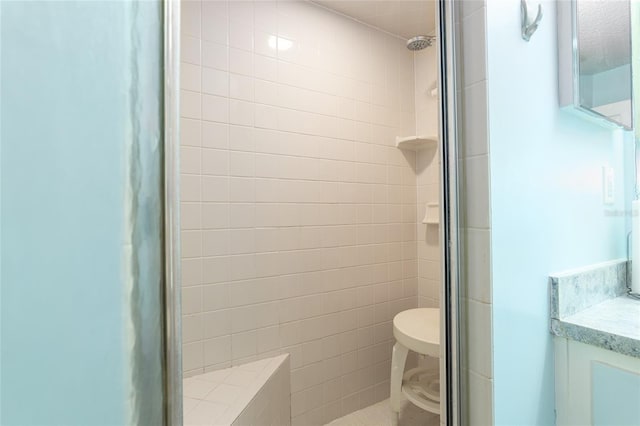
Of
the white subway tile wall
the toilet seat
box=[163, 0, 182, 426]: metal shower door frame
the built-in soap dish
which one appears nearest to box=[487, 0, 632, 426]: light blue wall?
the white subway tile wall

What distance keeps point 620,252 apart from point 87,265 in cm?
154

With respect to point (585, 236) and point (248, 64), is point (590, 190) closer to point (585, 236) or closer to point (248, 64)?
point (585, 236)

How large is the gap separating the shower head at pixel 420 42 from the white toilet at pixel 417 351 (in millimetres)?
1504

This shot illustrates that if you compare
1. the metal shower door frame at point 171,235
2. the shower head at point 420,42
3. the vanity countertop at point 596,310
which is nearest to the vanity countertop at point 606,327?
the vanity countertop at point 596,310

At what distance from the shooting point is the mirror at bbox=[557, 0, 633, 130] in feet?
2.80

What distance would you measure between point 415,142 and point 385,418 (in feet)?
5.36

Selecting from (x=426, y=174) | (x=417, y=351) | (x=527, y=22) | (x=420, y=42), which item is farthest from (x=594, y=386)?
(x=420, y=42)

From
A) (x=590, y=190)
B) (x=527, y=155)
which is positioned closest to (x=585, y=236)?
(x=590, y=190)

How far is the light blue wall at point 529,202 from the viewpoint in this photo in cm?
69

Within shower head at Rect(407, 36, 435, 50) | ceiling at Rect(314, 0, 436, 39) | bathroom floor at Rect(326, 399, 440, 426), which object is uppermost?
ceiling at Rect(314, 0, 436, 39)

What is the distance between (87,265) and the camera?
32cm

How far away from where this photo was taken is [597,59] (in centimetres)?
93

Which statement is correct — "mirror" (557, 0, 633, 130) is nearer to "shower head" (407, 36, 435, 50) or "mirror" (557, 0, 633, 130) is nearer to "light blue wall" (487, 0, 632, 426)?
"light blue wall" (487, 0, 632, 426)

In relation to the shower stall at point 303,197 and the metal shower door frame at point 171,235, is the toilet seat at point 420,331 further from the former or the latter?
the metal shower door frame at point 171,235
